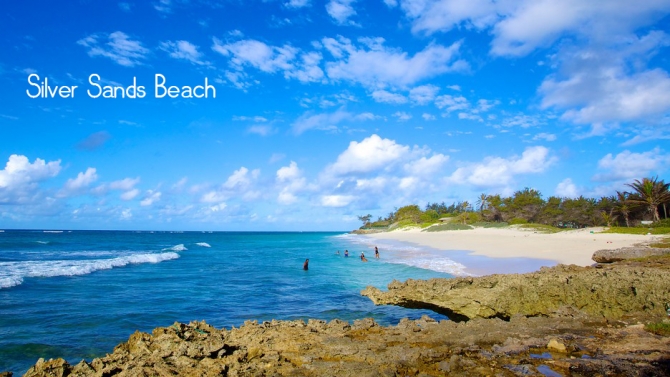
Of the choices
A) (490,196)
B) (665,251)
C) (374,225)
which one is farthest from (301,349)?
(374,225)

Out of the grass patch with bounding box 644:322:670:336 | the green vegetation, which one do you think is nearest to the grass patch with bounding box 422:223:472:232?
the green vegetation

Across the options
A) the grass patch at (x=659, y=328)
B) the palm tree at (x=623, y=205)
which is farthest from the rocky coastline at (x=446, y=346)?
the palm tree at (x=623, y=205)

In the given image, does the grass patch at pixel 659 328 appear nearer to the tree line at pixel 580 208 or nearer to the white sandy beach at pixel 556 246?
the white sandy beach at pixel 556 246

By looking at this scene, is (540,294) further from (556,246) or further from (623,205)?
(623,205)

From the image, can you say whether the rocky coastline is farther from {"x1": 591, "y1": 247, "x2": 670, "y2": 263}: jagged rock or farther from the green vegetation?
the green vegetation

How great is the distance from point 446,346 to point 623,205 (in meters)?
70.6

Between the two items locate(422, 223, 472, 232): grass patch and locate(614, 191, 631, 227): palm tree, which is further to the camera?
locate(422, 223, 472, 232): grass patch

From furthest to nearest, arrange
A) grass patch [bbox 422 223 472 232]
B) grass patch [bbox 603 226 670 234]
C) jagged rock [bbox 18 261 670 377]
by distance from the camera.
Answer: grass patch [bbox 422 223 472 232] < grass patch [bbox 603 226 670 234] < jagged rock [bbox 18 261 670 377]

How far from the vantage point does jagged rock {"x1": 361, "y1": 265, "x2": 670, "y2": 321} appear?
9133mm

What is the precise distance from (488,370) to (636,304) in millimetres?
6136

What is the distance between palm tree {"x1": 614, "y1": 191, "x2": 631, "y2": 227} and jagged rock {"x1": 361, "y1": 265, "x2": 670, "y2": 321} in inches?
2439

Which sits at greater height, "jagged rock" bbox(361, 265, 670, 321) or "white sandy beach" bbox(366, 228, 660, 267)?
"jagged rock" bbox(361, 265, 670, 321)

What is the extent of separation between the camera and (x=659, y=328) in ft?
23.4

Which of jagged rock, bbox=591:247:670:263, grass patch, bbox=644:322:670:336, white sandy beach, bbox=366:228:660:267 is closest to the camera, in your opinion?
grass patch, bbox=644:322:670:336
